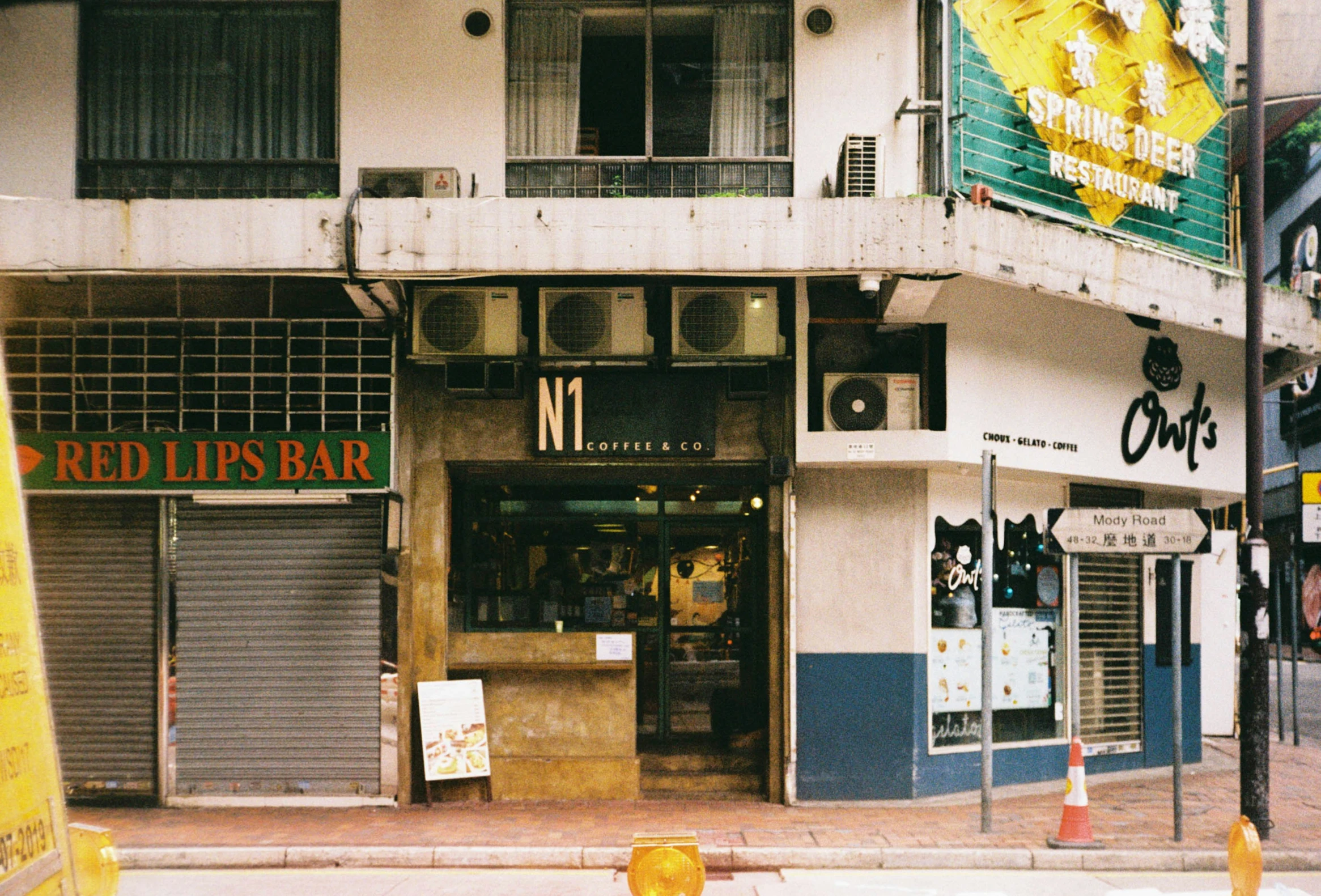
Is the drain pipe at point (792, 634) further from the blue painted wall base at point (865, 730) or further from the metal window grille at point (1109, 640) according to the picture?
the metal window grille at point (1109, 640)

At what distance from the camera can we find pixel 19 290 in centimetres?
1052

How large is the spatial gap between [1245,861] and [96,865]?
18.5ft

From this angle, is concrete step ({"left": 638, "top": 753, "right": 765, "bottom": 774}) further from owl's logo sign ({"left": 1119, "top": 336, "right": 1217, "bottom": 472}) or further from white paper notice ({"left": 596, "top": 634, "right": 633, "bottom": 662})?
owl's logo sign ({"left": 1119, "top": 336, "right": 1217, "bottom": 472})

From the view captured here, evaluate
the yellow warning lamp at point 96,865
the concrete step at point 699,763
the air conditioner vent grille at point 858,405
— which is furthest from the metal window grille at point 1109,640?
the yellow warning lamp at point 96,865

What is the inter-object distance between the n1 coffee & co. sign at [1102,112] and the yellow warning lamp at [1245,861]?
20.8 feet

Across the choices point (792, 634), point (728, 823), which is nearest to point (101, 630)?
point (728, 823)

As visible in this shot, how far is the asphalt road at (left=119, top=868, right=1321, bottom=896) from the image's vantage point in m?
7.66

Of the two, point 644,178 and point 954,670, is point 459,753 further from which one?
point 644,178

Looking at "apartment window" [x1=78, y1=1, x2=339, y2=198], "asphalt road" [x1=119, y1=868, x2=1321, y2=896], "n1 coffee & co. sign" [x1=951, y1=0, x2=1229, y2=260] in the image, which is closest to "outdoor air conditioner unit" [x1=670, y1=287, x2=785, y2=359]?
"n1 coffee & co. sign" [x1=951, y1=0, x2=1229, y2=260]

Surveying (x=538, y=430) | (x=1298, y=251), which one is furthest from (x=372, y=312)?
(x=1298, y=251)

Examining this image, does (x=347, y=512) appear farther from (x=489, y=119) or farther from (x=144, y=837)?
(x=489, y=119)

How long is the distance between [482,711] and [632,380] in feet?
11.4

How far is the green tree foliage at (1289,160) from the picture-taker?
3359 centimetres

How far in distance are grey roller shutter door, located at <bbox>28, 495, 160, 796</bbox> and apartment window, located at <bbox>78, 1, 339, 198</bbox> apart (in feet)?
10.5
